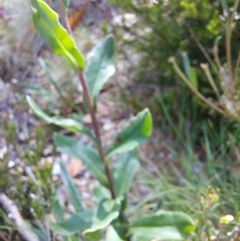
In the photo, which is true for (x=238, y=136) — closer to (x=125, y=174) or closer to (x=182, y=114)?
(x=182, y=114)

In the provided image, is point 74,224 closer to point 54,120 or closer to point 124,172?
point 124,172

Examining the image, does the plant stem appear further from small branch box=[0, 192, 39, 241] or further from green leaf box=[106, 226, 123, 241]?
small branch box=[0, 192, 39, 241]

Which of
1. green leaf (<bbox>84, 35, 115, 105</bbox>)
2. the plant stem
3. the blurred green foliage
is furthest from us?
the blurred green foliage

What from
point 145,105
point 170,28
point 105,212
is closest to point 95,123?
point 105,212

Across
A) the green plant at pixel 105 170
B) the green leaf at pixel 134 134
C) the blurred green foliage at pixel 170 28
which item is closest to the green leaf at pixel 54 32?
the green plant at pixel 105 170

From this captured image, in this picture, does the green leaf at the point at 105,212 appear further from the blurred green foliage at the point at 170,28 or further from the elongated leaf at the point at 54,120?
the blurred green foliage at the point at 170,28

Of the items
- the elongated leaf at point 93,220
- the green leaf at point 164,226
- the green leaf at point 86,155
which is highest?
the green leaf at point 86,155

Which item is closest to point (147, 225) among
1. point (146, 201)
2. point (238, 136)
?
point (146, 201)

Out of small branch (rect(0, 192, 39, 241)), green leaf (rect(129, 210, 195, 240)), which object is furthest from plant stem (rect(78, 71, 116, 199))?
small branch (rect(0, 192, 39, 241))
